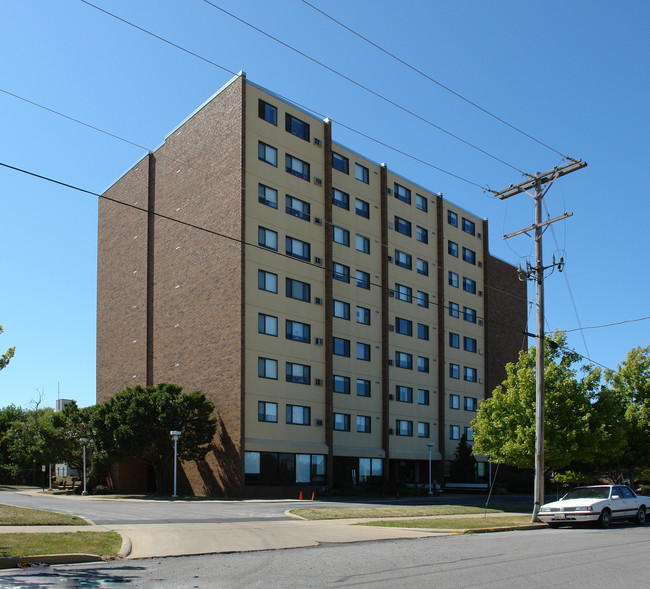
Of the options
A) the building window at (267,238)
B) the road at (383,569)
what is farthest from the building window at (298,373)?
the road at (383,569)

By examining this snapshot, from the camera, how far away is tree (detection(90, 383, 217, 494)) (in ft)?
120

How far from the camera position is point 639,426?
35719 millimetres

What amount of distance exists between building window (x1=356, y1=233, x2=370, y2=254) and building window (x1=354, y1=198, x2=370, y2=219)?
1.61m

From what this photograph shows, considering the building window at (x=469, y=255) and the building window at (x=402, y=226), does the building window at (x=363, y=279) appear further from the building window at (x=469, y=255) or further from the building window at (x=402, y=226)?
the building window at (x=469, y=255)

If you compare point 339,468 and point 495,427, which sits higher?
point 495,427

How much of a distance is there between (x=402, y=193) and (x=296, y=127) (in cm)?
1159

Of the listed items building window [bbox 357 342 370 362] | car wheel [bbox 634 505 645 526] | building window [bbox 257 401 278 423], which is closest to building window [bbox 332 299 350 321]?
building window [bbox 357 342 370 362]

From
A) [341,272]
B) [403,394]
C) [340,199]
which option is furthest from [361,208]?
[403,394]

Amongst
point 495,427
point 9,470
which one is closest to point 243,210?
point 495,427

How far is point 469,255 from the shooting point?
5881 centimetres

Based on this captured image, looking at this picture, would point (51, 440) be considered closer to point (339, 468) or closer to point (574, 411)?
point (339, 468)

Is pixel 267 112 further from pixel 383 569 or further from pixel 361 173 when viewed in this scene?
pixel 383 569

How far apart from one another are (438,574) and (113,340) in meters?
43.9

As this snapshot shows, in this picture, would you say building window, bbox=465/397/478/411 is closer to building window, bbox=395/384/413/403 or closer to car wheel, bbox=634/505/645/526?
building window, bbox=395/384/413/403
